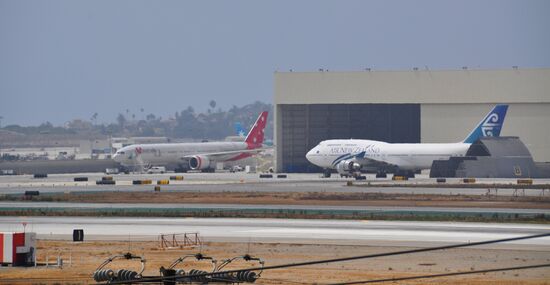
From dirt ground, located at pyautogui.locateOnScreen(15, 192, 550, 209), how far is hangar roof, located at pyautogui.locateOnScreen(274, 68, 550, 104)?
5402cm

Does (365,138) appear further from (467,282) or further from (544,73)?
(467,282)

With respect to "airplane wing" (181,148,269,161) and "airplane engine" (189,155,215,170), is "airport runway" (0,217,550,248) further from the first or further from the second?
"airplane wing" (181,148,269,161)

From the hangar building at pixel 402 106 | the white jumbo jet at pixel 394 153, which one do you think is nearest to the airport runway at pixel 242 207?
the white jumbo jet at pixel 394 153

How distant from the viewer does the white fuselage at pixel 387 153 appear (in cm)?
12975

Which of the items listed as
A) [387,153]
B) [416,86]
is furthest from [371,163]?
[416,86]

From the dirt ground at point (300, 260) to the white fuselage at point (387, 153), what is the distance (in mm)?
80181

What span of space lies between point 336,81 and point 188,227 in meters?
89.9

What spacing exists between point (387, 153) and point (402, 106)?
21.3 m

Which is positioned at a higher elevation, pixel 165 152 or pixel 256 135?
pixel 256 135

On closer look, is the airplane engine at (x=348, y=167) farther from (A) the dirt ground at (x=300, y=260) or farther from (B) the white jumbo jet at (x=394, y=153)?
(A) the dirt ground at (x=300, y=260)

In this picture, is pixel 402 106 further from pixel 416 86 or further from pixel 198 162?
pixel 198 162

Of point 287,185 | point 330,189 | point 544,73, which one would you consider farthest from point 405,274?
point 544,73

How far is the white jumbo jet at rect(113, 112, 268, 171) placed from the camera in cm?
15962

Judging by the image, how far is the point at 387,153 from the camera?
133 m
